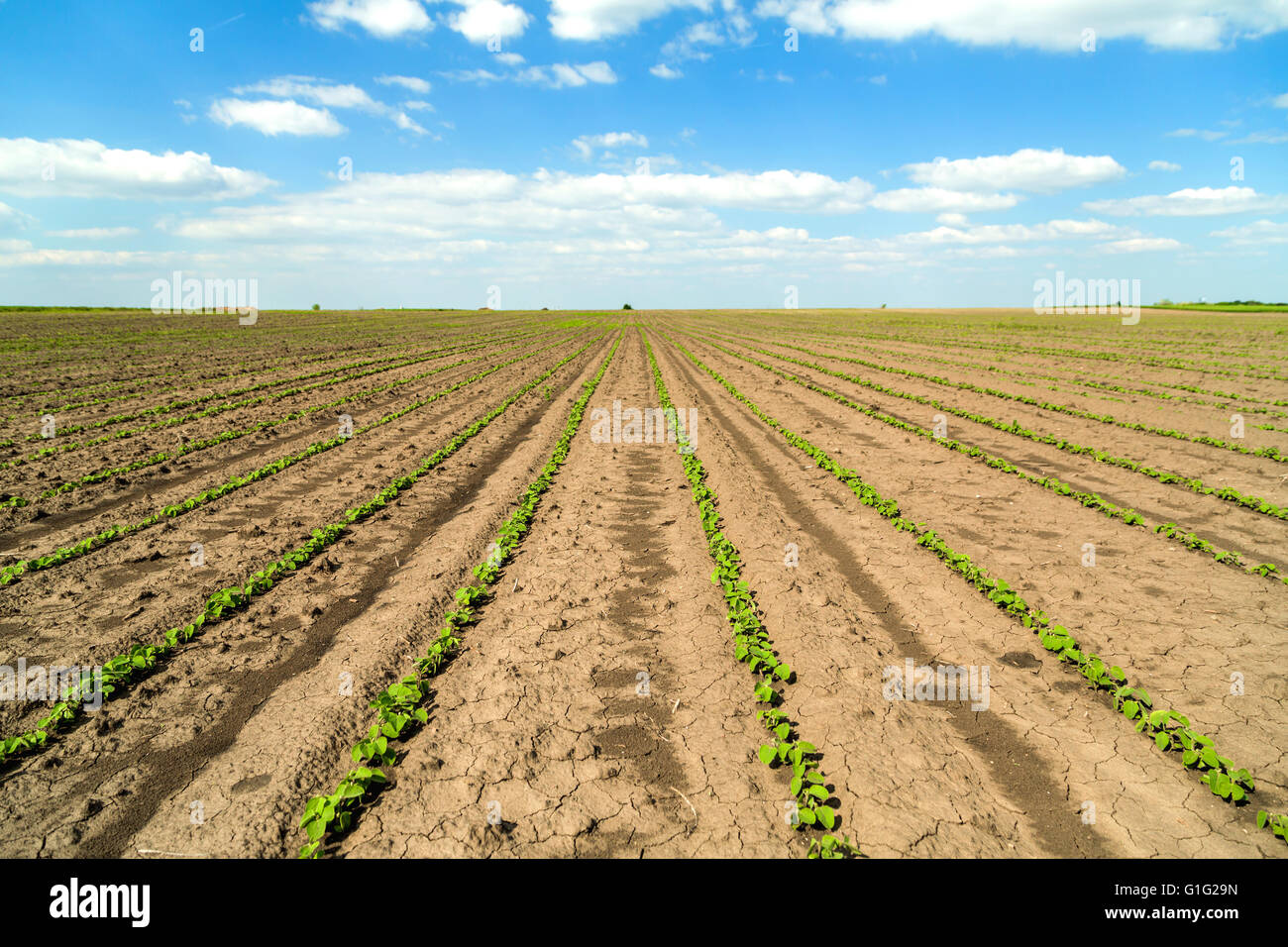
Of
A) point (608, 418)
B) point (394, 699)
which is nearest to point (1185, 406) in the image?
point (608, 418)

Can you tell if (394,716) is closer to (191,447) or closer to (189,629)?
(189,629)

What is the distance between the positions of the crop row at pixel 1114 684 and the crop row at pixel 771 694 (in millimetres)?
2774

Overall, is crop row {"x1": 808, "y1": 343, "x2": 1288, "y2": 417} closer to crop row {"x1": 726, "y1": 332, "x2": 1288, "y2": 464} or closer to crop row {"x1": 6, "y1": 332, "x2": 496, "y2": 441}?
crop row {"x1": 726, "y1": 332, "x2": 1288, "y2": 464}

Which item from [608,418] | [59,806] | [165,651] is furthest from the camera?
[608,418]

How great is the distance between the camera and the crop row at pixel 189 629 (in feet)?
16.1

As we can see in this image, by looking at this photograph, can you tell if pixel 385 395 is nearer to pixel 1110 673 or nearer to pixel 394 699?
pixel 394 699

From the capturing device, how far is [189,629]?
6266mm

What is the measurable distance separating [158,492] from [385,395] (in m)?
10.8

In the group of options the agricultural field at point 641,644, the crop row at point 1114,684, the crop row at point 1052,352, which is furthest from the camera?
the crop row at point 1052,352

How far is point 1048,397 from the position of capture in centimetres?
1988

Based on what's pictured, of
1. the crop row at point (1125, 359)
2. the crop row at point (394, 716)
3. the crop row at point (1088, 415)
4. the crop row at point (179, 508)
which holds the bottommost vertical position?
the crop row at point (394, 716)

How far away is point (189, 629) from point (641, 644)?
185 inches

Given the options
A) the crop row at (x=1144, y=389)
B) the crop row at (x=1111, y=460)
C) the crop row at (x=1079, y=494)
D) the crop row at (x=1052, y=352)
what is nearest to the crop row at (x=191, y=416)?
the crop row at (x=1079, y=494)

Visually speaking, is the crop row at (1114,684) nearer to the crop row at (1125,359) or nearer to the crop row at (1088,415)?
the crop row at (1088,415)
